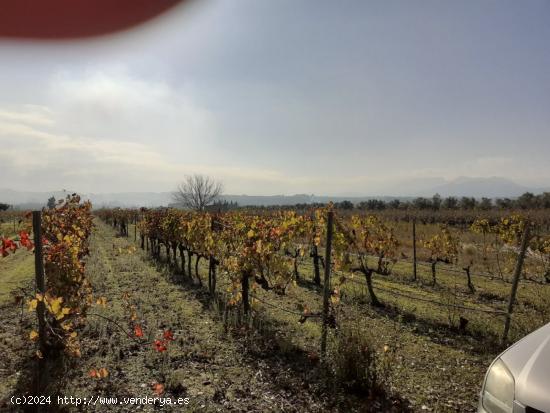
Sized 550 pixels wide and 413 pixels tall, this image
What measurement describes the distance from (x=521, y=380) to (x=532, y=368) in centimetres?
11

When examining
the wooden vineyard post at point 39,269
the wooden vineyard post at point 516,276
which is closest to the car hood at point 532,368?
the wooden vineyard post at point 516,276

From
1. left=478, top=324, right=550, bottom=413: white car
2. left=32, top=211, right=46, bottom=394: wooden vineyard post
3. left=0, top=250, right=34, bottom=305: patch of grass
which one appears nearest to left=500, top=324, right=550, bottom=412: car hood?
left=478, top=324, right=550, bottom=413: white car

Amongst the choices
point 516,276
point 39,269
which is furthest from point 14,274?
point 516,276

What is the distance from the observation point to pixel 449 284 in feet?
32.9

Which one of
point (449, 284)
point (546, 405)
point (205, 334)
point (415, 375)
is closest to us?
point (546, 405)

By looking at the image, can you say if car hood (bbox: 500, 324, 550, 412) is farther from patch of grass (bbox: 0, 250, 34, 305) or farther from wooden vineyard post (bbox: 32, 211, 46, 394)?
patch of grass (bbox: 0, 250, 34, 305)

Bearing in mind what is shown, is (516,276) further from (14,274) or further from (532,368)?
(14,274)

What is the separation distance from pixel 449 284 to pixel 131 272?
941cm

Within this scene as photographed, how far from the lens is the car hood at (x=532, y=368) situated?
6.40 feet

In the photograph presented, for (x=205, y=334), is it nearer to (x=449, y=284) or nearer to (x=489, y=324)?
(x=489, y=324)

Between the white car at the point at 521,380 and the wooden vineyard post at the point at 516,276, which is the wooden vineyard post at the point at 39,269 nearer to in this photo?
the white car at the point at 521,380

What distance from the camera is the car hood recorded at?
195 cm

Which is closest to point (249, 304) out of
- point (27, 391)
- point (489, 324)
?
point (27, 391)

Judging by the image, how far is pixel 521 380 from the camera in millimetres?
2086
